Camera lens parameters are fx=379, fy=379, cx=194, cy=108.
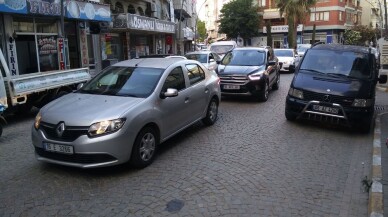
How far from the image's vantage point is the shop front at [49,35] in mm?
15250

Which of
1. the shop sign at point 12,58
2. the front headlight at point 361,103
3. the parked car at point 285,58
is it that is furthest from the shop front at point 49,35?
the front headlight at point 361,103

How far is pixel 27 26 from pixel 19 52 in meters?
1.25

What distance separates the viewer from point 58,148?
5.18 m

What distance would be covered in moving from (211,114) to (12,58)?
33.7 ft

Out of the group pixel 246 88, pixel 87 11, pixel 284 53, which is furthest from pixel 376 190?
pixel 284 53

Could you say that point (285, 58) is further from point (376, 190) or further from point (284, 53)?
point (376, 190)

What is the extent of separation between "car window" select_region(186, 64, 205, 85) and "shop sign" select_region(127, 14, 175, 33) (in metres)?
15.9

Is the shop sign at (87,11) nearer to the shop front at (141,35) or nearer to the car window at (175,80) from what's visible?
the shop front at (141,35)

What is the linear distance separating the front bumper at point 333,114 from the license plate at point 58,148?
520 cm

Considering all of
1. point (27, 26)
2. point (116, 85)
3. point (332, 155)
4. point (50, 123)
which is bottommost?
point (332, 155)

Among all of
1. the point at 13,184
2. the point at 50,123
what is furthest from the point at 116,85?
the point at 13,184

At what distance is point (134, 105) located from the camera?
561 cm

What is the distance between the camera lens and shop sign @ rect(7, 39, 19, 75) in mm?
14965

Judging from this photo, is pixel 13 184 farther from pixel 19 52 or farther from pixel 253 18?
pixel 253 18
